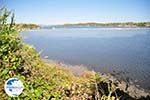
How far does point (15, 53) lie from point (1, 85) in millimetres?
1410

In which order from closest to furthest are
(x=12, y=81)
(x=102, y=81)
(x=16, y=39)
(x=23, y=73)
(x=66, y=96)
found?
(x=12, y=81) < (x=66, y=96) < (x=23, y=73) < (x=16, y=39) < (x=102, y=81)

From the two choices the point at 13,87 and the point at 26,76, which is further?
the point at 26,76

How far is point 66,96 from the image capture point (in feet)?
18.1

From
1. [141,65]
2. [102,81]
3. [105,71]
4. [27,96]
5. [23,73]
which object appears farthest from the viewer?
[141,65]

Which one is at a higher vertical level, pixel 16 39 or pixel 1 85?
pixel 16 39

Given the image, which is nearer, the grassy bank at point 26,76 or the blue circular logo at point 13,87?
the blue circular logo at point 13,87

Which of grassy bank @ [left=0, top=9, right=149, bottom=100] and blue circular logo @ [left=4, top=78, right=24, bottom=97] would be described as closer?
blue circular logo @ [left=4, top=78, right=24, bottom=97]

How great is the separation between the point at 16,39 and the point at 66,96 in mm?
2309


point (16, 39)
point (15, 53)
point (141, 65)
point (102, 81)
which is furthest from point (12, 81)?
point (141, 65)

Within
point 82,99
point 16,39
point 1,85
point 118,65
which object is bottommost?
point 118,65

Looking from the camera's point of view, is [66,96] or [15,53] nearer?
[66,96]

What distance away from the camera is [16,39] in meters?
7.13

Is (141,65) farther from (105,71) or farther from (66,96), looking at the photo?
(66,96)

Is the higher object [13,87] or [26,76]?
[13,87]
